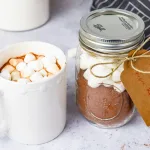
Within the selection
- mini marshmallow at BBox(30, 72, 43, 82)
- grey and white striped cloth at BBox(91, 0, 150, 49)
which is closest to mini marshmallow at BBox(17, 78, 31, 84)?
mini marshmallow at BBox(30, 72, 43, 82)

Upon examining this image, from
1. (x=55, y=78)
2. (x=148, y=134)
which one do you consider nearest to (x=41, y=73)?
(x=55, y=78)

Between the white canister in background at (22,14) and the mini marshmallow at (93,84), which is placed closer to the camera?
the mini marshmallow at (93,84)

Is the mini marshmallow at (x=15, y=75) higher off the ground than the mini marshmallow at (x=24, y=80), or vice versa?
the mini marshmallow at (x=24, y=80)

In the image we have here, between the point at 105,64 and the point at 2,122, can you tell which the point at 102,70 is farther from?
the point at 2,122

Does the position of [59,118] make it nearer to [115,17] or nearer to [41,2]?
[115,17]

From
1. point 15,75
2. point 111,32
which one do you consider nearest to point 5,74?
point 15,75

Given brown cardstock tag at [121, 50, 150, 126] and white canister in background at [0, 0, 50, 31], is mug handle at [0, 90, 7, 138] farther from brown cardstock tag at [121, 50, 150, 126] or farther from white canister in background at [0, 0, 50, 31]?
white canister in background at [0, 0, 50, 31]

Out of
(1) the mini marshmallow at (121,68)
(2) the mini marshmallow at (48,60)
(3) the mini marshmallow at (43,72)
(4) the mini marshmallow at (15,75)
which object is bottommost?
(4) the mini marshmallow at (15,75)

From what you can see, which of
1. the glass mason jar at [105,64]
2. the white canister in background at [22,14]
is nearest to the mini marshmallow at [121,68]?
the glass mason jar at [105,64]

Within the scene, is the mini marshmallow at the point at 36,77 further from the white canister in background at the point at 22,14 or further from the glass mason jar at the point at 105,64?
the white canister in background at the point at 22,14
